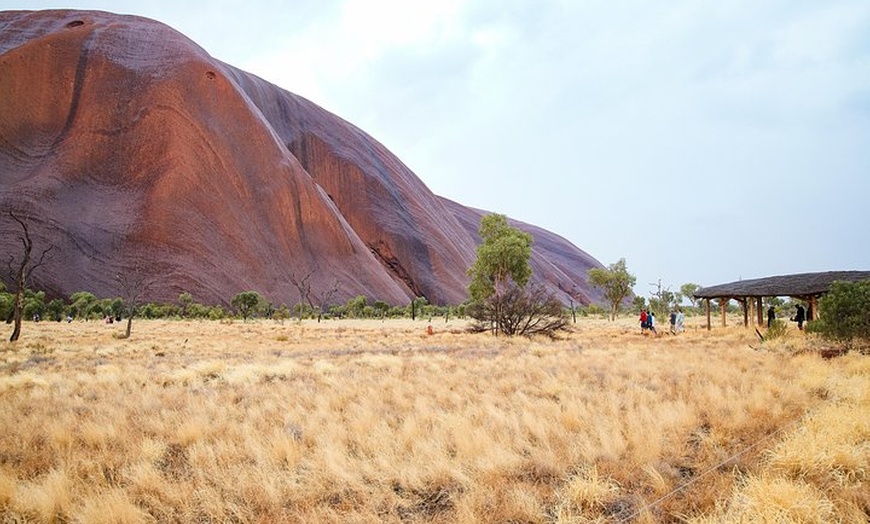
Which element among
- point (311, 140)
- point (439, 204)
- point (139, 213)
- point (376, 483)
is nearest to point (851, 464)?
point (376, 483)

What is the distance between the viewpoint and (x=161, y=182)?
202 feet

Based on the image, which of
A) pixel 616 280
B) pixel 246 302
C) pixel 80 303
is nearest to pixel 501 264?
pixel 616 280

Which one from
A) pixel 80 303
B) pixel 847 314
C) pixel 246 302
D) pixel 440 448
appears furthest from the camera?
pixel 246 302

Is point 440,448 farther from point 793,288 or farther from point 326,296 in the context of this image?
point 326,296

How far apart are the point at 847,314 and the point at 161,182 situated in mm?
64573

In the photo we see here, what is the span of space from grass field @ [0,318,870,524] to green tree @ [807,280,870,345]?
653cm

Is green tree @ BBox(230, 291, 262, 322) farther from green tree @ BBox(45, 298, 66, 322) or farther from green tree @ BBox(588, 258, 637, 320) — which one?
green tree @ BBox(588, 258, 637, 320)

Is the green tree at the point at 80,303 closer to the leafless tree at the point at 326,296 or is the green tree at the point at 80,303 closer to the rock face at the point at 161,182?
the rock face at the point at 161,182

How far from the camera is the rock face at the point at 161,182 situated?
2208 inches

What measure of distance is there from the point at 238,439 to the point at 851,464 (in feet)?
21.7

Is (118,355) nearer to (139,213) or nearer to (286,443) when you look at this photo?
(286,443)

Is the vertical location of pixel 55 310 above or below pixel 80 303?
below

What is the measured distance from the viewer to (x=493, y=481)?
4938 mm

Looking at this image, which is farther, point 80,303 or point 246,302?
point 246,302
